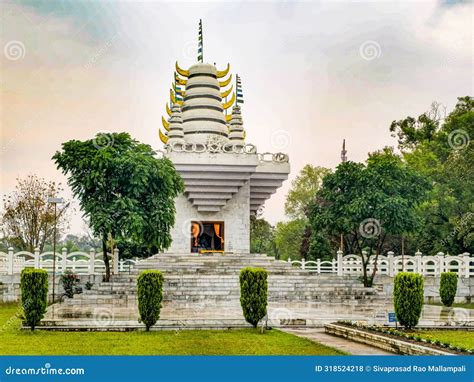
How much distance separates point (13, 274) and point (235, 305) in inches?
318

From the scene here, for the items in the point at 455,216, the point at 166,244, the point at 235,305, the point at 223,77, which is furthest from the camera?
the point at 223,77

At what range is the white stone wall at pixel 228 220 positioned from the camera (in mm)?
31328

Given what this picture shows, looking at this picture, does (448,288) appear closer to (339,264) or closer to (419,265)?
(419,265)

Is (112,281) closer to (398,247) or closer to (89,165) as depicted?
(89,165)

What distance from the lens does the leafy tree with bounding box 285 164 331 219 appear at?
47.7 meters

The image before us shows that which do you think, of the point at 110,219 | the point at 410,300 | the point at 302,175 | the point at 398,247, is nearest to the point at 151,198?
the point at 110,219

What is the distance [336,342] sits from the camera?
11969 mm

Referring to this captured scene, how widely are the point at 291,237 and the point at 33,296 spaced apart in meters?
36.3

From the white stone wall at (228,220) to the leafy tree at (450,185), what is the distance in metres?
8.07

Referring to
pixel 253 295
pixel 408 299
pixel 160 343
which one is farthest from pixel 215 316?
pixel 408 299

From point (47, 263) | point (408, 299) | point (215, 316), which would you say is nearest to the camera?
point (408, 299)

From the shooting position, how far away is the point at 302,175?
4822cm

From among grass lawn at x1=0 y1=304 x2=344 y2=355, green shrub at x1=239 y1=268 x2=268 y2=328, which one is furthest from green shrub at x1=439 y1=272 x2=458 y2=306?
grass lawn at x1=0 y1=304 x2=344 y2=355

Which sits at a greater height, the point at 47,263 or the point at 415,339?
the point at 47,263
